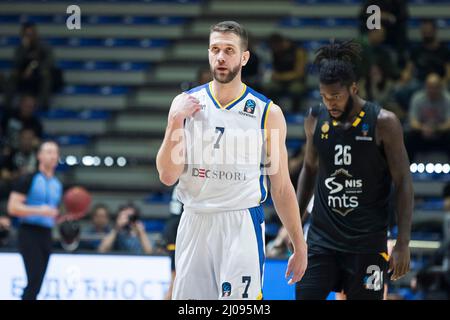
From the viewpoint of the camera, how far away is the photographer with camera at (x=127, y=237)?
12000mm

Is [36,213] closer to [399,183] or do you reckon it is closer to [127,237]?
[127,237]

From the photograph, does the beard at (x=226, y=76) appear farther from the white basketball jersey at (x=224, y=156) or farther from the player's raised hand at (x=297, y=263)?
the player's raised hand at (x=297, y=263)

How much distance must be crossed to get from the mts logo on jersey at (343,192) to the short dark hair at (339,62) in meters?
0.70

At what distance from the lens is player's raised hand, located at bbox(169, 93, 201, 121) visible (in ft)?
18.6

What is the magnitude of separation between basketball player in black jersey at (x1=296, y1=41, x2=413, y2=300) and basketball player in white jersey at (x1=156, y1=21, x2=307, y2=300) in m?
0.87

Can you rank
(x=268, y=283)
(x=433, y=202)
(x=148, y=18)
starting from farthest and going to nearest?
(x=148, y=18), (x=433, y=202), (x=268, y=283)

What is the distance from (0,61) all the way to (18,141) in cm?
336

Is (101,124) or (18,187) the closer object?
(18,187)

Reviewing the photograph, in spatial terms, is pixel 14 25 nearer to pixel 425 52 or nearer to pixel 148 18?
pixel 148 18

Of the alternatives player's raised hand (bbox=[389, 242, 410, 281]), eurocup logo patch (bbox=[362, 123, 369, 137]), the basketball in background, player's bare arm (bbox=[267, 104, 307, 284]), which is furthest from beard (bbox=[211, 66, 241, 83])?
the basketball in background

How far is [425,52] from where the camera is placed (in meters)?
14.1

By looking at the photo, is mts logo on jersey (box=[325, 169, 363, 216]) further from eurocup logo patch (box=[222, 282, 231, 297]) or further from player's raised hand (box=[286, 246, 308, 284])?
eurocup logo patch (box=[222, 282, 231, 297])
